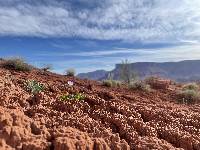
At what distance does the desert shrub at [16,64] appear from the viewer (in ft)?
52.6

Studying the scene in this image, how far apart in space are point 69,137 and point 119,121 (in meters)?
1.69

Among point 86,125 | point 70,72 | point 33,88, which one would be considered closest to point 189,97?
point 70,72

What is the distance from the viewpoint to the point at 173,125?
9.45 metres

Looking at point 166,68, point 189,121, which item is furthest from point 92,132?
point 166,68

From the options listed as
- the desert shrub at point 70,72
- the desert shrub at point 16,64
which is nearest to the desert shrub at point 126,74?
the desert shrub at point 70,72

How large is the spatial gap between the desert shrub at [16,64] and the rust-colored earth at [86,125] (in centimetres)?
551

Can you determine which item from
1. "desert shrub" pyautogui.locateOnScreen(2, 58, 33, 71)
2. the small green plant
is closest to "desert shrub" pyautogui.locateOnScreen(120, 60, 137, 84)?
"desert shrub" pyautogui.locateOnScreen(2, 58, 33, 71)

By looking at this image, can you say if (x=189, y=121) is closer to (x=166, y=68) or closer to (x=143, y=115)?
(x=143, y=115)

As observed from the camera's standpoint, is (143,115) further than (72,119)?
Yes

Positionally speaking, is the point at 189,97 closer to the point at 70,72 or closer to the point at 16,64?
the point at 70,72

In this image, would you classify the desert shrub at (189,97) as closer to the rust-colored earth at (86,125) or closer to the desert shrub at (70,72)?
the desert shrub at (70,72)

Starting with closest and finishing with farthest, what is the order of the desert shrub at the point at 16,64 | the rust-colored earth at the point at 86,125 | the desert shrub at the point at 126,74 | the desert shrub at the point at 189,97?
the rust-colored earth at the point at 86,125, the desert shrub at the point at 16,64, the desert shrub at the point at 189,97, the desert shrub at the point at 126,74

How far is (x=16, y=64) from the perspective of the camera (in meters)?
16.1

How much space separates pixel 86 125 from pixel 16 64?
27.9 ft
